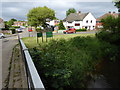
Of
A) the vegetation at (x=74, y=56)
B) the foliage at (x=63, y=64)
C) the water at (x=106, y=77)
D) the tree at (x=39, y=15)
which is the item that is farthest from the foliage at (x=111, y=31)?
the tree at (x=39, y=15)

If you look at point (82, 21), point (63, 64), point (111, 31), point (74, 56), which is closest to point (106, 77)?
point (74, 56)

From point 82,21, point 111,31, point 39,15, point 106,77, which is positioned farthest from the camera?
point 82,21

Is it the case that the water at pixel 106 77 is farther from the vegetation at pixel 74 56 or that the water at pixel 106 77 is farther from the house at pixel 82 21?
the house at pixel 82 21

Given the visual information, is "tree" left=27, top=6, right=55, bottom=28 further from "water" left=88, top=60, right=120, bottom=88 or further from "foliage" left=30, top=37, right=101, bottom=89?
"water" left=88, top=60, right=120, bottom=88

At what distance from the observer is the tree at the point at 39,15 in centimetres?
4244

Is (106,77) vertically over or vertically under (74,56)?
under

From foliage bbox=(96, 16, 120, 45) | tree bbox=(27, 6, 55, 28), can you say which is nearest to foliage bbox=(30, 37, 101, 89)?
foliage bbox=(96, 16, 120, 45)

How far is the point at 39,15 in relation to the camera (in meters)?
42.2

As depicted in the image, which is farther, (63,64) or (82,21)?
(82,21)

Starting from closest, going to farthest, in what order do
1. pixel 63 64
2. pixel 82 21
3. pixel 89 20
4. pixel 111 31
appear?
pixel 63 64 → pixel 111 31 → pixel 82 21 → pixel 89 20

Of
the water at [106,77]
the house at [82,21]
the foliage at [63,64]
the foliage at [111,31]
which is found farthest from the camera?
the house at [82,21]

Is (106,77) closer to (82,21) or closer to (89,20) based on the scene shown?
(82,21)

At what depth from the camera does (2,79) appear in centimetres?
403

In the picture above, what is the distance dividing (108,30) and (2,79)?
52.8 ft
